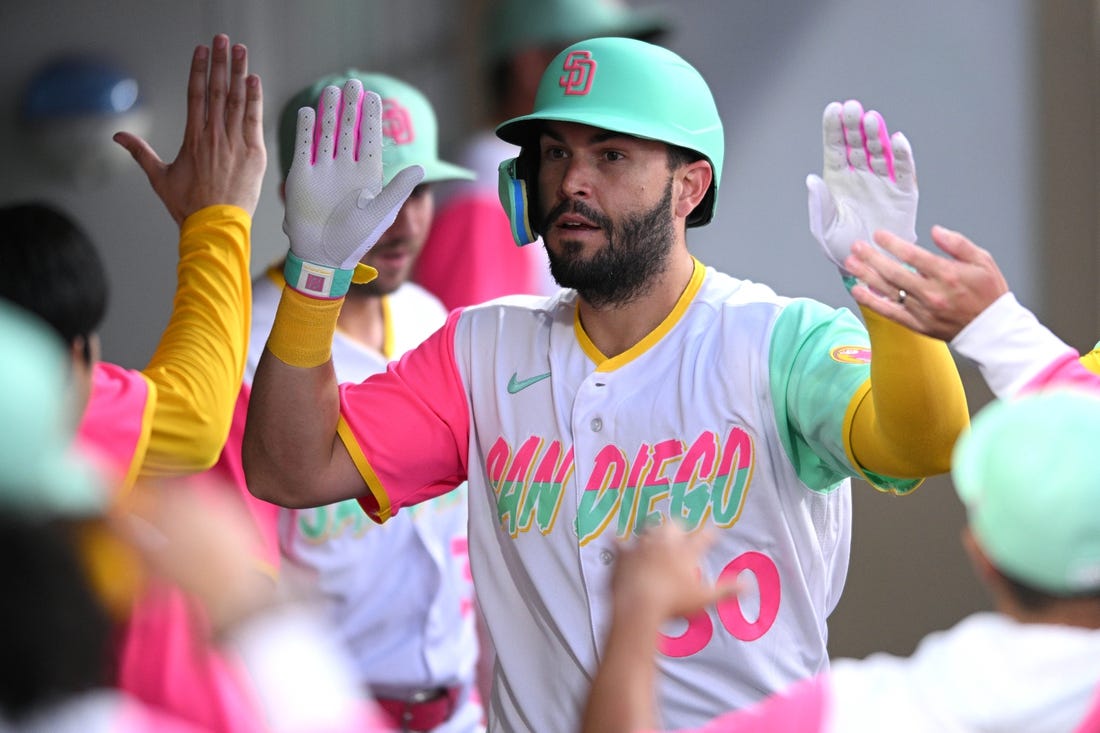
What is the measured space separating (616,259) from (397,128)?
1.02m

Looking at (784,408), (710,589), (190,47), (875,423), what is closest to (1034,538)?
(710,589)

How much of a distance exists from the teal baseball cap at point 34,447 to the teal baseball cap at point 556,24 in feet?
9.40

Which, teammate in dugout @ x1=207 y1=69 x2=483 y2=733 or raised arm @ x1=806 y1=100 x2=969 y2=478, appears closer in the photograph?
raised arm @ x1=806 y1=100 x2=969 y2=478

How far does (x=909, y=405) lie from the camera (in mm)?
1841

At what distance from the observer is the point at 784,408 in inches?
81.2

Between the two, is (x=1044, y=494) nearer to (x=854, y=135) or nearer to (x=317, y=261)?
(x=854, y=135)

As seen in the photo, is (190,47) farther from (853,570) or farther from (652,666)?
(652,666)

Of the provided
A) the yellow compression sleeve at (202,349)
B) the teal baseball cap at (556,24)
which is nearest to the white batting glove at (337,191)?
the yellow compression sleeve at (202,349)

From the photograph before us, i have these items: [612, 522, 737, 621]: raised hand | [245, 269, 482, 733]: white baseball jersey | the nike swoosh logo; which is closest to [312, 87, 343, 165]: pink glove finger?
the nike swoosh logo

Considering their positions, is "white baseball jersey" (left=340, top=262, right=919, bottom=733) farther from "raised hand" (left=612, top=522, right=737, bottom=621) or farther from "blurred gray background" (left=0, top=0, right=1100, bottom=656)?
"blurred gray background" (left=0, top=0, right=1100, bottom=656)

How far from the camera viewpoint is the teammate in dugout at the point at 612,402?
2.02 meters

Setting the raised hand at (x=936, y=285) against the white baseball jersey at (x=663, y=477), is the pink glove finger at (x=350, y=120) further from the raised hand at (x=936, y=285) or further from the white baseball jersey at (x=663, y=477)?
the raised hand at (x=936, y=285)

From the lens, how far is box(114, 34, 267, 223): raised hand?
2.32m

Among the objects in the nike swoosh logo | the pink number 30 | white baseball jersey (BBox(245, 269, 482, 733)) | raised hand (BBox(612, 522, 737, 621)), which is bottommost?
white baseball jersey (BBox(245, 269, 482, 733))
